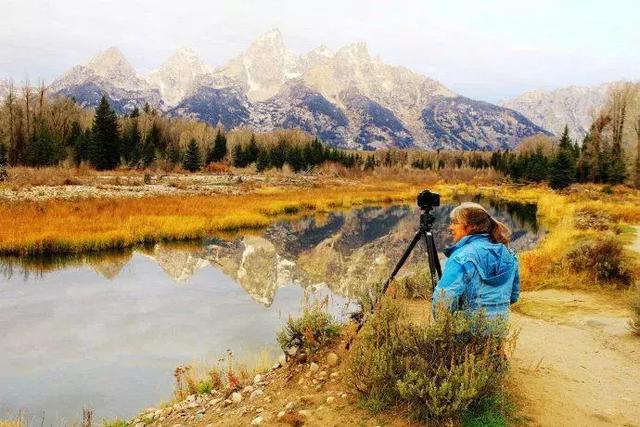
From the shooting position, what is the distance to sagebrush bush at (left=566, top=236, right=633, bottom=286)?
1217 centimetres

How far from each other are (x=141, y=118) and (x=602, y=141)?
209 ft

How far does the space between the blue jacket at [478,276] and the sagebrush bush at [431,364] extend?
0.16 m

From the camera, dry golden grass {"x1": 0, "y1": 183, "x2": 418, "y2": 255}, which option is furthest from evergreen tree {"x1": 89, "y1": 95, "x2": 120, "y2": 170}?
the camera

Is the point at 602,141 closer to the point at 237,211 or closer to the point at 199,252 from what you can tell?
the point at 237,211

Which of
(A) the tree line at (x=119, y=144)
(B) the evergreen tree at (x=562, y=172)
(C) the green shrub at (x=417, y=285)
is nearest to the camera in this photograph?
(C) the green shrub at (x=417, y=285)

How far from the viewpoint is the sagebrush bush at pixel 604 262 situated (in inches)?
479

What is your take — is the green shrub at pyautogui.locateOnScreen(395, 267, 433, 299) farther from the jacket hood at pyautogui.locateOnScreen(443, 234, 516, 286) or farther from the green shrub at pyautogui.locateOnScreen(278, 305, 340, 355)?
the jacket hood at pyautogui.locateOnScreen(443, 234, 516, 286)

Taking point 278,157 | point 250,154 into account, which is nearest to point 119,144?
point 250,154

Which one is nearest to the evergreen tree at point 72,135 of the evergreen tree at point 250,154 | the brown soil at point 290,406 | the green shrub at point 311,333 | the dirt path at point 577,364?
the evergreen tree at point 250,154

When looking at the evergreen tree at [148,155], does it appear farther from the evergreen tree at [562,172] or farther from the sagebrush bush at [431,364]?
the sagebrush bush at [431,364]

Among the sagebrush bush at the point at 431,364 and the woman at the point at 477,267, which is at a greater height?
the woman at the point at 477,267

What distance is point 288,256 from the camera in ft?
67.5

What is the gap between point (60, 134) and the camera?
60719 millimetres

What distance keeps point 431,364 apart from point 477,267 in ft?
3.62
